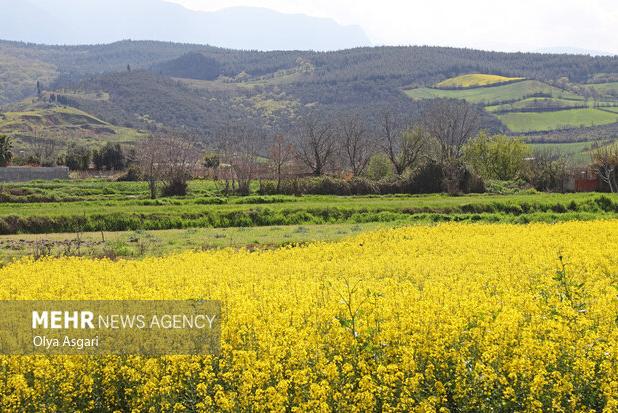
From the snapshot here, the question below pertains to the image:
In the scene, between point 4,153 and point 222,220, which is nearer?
point 222,220

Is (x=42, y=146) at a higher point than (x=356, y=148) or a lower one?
lower

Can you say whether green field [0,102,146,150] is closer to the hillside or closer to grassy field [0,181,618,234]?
the hillside

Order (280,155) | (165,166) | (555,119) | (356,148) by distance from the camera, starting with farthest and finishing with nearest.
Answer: (555,119), (356,148), (280,155), (165,166)

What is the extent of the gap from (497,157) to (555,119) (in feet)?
371

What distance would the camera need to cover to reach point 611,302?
11344mm

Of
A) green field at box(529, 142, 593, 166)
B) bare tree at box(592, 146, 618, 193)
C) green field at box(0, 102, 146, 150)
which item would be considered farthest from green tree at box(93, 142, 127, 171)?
green field at box(529, 142, 593, 166)

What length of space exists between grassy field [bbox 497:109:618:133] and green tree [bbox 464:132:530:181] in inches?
3859

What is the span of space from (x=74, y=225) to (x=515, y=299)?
29.1m

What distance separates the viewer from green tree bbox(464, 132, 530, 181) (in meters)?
77.0

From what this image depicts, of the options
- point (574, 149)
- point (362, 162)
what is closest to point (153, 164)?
point (362, 162)

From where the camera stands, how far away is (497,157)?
78688 mm

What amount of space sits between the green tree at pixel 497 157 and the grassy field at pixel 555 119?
98.0m

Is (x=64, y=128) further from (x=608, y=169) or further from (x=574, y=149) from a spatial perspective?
(x=608, y=169)

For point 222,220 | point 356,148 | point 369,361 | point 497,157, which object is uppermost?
point 356,148
